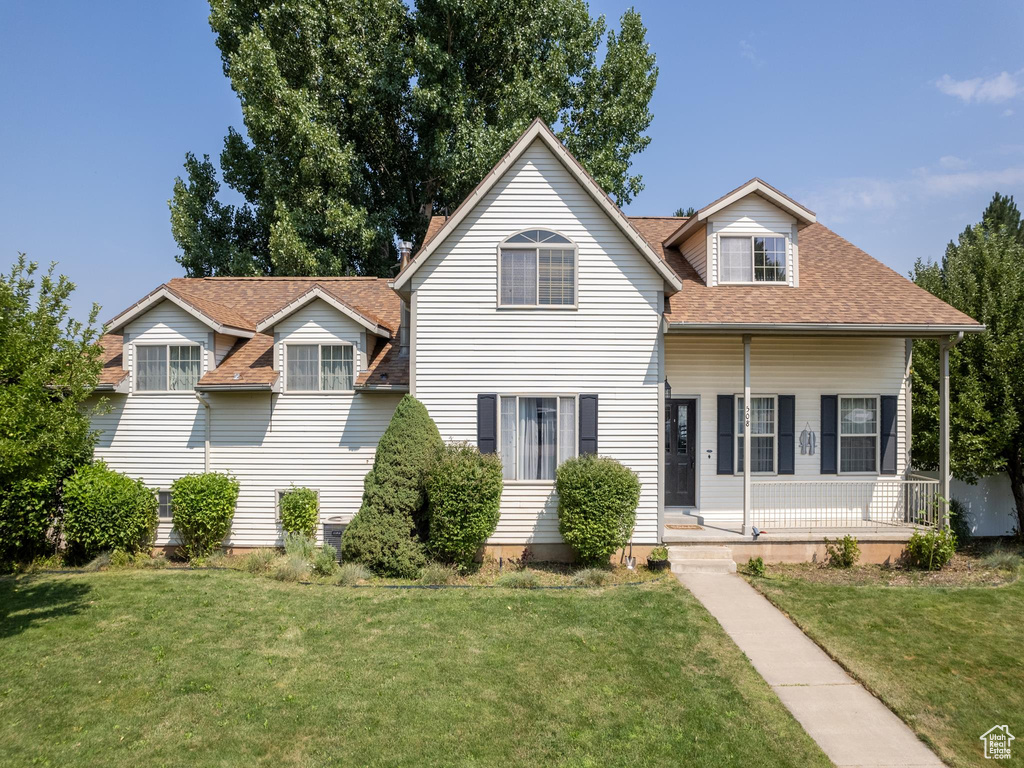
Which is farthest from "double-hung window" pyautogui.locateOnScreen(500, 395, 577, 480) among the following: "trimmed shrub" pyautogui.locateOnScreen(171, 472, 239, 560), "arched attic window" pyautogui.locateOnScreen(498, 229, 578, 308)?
"trimmed shrub" pyautogui.locateOnScreen(171, 472, 239, 560)

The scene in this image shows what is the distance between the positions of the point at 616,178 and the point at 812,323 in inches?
548

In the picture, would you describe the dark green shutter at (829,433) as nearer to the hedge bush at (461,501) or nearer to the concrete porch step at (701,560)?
the concrete porch step at (701,560)

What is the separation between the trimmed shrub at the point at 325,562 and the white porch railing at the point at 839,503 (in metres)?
8.47

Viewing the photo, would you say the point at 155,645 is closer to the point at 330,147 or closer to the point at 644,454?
the point at 644,454

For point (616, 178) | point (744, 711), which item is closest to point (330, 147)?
point (616, 178)

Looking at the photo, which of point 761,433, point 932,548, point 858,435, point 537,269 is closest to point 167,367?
point 537,269

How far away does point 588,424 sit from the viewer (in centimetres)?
1117

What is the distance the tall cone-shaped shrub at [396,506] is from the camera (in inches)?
397

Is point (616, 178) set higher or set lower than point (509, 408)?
higher

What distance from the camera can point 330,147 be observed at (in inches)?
795

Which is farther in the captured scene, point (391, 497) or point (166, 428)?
point (166, 428)

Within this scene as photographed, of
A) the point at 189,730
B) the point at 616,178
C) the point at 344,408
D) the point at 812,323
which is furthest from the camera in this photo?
the point at 616,178

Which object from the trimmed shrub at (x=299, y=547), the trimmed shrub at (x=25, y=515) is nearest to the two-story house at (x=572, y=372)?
the trimmed shrub at (x=299, y=547)

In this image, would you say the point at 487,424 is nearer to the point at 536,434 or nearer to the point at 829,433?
the point at 536,434
